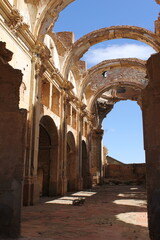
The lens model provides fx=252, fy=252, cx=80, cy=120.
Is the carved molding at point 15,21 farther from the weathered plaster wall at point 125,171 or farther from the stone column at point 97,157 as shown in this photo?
the weathered plaster wall at point 125,171

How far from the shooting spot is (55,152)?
14734 mm

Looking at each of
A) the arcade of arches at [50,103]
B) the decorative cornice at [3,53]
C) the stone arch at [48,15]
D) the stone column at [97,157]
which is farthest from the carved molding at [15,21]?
the stone column at [97,157]

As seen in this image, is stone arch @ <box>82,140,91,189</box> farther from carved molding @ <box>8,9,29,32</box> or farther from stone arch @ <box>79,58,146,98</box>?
carved molding @ <box>8,9,29,32</box>

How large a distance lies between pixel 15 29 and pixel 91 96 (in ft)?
52.0

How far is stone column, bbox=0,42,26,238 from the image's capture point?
436cm

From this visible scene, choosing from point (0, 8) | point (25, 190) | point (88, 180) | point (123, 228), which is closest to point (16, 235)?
point (123, 228)

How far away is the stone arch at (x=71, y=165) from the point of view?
18.8m

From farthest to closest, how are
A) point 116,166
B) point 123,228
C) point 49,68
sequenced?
point 116,166
point 49,68
point 123,228

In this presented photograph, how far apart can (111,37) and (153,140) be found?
13950mm

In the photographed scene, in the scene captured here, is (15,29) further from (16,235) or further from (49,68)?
(16,235)

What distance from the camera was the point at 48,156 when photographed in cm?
1478

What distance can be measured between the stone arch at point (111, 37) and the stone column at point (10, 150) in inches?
472

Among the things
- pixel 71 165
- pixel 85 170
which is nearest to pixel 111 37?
pixel 71 165

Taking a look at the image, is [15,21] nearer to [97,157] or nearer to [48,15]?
[48,15]
